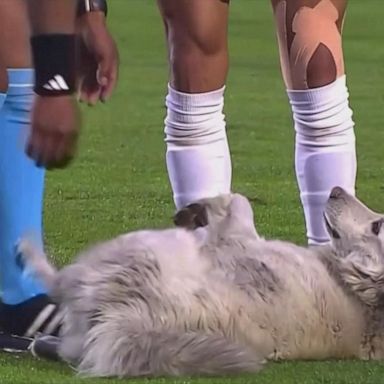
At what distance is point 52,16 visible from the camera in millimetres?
3682

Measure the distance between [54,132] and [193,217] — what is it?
0.93 meters

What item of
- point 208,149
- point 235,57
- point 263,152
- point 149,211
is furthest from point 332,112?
point 235,57

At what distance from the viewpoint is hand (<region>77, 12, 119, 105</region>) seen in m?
4.54

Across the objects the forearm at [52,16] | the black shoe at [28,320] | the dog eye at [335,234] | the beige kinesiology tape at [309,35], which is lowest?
the black shoe at [28,320]

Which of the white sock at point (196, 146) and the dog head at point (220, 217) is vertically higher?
the white sock at point (196, 146)

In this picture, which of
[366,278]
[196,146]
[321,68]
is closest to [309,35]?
[321,68]

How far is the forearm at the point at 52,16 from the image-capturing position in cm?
367

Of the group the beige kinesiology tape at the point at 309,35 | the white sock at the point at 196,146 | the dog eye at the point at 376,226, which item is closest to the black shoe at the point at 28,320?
the white sock at the point at 196,146

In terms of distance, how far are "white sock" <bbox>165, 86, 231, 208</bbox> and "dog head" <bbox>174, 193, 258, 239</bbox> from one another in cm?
26

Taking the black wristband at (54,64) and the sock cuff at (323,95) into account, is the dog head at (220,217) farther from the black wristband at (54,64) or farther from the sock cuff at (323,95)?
the black wristband at (54,64)

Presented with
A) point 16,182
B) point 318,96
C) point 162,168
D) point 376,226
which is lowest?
point 162,168

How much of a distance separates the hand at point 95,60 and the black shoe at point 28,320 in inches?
25.2

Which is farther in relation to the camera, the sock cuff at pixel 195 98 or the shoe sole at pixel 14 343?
the sock cuff at pixel 195 98

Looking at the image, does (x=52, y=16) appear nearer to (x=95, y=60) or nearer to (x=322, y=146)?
(x=95, y=60)
